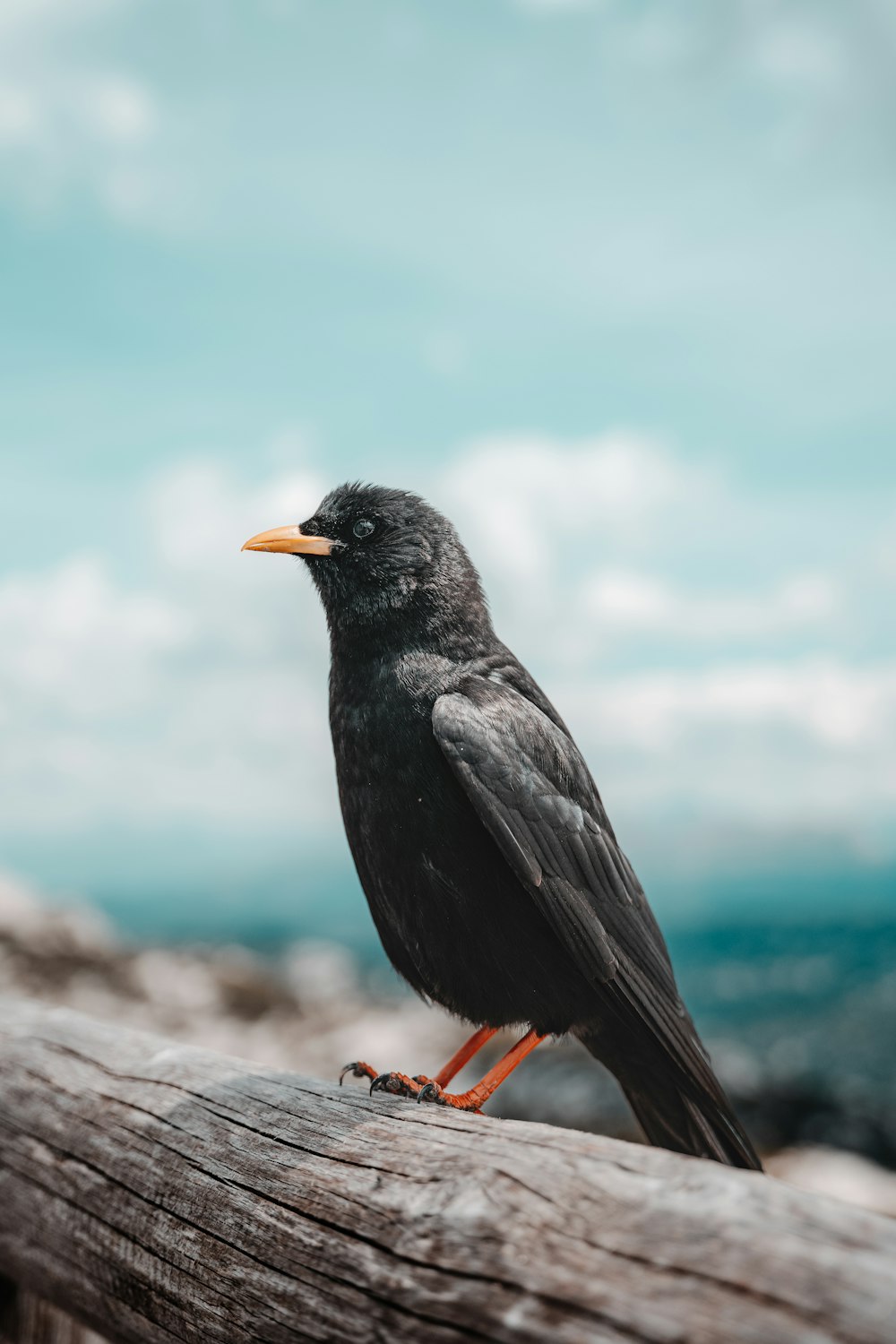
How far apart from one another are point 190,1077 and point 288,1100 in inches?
18.8

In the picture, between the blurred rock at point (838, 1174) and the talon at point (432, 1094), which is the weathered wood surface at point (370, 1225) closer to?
the talon at point (432, 1094)

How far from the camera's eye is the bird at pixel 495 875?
3.24 m

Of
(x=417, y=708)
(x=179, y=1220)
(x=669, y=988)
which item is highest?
(x=417, y=708)

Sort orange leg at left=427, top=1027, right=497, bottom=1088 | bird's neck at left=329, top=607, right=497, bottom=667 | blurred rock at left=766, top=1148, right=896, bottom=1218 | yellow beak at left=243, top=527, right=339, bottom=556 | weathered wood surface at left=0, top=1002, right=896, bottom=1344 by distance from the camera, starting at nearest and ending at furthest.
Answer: weathered wood surface at left=0, top=1002, right=896, bottom=1344, orange leg at left=427, top=1027, right=497, bottom=1088, bird's neck at left=329, top=607, right=497, bottom=667, yellow beak at left=243, top=527, right=339, bottom=556, blurred rock at left=766, top=1148, right=896, bottom=1218

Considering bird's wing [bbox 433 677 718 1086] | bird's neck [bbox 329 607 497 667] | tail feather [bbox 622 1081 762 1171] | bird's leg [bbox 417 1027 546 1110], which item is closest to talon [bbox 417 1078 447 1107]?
bird's leg [bbox 417 1027 546 1110]

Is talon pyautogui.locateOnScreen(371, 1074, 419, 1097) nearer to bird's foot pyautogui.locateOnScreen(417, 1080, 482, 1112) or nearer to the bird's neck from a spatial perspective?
bird's foot pyautogui.locateOnScreen(417, 1080, 482, 1112)

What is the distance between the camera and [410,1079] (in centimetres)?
306

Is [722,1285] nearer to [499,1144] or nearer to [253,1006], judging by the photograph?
[499,1144]

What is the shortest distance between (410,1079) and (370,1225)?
91 centimetres

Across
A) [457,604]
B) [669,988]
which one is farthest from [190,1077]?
[457,604]

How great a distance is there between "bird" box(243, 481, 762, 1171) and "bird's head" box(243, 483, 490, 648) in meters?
0.01

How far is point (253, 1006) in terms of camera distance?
340 inches

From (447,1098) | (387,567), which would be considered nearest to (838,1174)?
(447,1098)

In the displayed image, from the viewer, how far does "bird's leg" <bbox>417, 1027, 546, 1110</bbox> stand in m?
3.00
